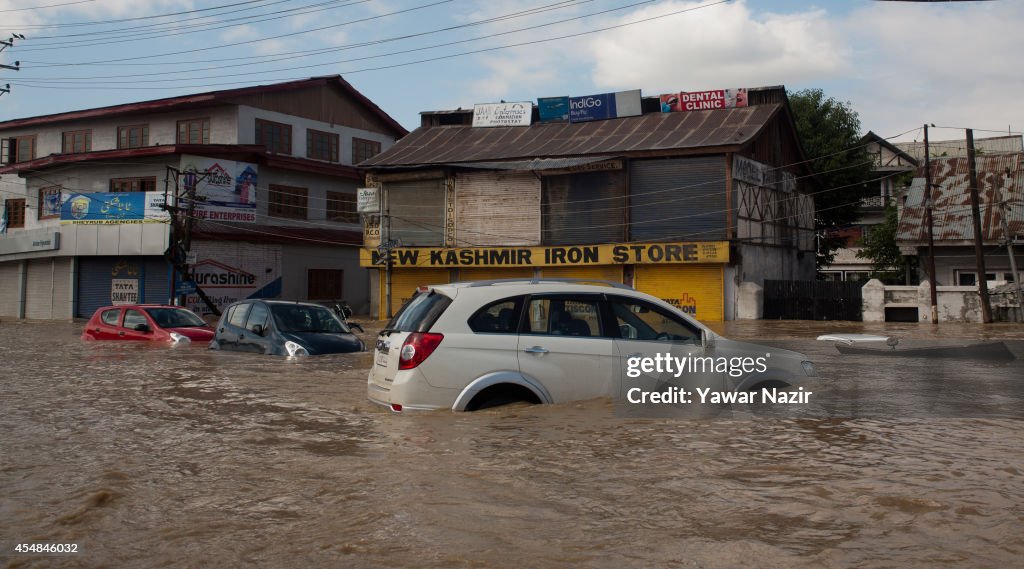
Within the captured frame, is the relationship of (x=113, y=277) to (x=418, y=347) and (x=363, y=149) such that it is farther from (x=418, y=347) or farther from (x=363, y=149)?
(x=418, y=347)

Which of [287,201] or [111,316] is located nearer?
[111,316]

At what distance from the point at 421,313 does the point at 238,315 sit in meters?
8.44

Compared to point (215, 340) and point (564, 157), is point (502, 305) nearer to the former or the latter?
point (215, 340)

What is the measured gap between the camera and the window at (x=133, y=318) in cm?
1828

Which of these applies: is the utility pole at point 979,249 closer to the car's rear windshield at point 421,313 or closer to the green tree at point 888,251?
the green tree at point 888,251

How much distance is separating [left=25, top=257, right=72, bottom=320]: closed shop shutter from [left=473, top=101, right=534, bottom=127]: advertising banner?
69.0 feet

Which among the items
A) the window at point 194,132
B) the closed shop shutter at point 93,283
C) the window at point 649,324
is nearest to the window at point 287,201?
the window at point 194,132

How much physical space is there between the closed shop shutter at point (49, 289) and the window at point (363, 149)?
49.8 feet

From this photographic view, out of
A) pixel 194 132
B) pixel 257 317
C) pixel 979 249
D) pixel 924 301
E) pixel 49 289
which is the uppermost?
pixel 194 132

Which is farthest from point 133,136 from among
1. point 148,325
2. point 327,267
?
point 148,325

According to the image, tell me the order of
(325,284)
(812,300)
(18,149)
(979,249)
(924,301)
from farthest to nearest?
(18,149) → (325,284) → (812,300) → (924,301) → (979,249)

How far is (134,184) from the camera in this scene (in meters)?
40.2

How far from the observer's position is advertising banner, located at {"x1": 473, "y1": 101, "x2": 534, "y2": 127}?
41781 mm

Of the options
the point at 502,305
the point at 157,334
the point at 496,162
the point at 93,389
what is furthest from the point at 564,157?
the point at 502,305
